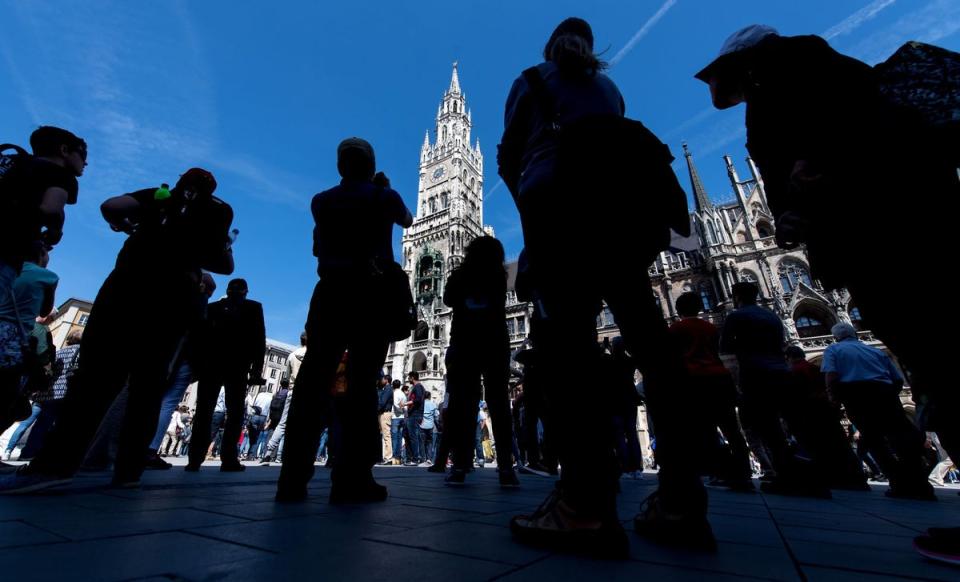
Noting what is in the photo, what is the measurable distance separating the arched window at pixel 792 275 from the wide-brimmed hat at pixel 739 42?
2878cm

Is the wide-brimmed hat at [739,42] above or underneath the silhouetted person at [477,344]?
above

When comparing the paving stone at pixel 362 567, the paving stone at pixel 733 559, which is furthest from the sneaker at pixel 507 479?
the paving stone at pixel 362 567

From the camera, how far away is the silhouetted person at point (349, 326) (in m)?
2.26

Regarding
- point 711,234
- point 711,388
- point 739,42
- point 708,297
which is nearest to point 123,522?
point 739,42

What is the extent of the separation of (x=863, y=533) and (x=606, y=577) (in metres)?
1.49

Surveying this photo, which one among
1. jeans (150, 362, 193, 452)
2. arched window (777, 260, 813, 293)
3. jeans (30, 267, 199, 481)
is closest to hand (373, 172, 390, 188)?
jeans (30, 267, 199, 481)

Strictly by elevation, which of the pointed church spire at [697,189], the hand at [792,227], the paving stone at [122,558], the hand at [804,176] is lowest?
the paving stone at [122,558]

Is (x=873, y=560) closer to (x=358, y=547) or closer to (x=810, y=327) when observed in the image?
(x=358, y=547)

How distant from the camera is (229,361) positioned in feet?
15.9

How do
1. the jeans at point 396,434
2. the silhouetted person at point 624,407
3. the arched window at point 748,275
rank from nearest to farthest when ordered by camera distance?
the silhouetted person at point 624,407 → the jeans at point 396,434 → the arched window at point 748,275

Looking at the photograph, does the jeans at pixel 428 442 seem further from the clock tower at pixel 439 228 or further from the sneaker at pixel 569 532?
the clock tower at pixel 439 228

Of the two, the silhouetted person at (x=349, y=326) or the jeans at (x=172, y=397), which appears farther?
the jeans at (x=172, y=397)

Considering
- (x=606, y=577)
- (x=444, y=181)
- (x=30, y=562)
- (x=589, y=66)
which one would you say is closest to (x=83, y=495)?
(x=30, y=562)

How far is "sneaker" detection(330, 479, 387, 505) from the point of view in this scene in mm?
2123
